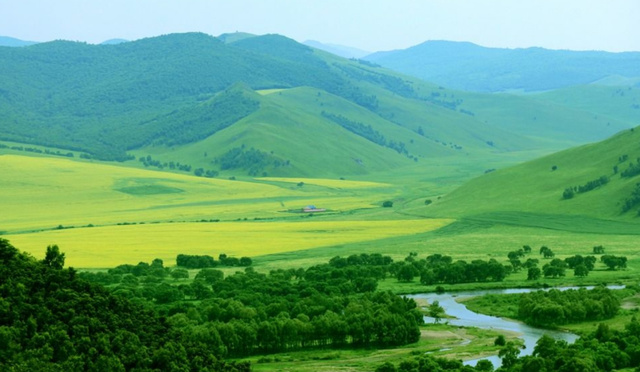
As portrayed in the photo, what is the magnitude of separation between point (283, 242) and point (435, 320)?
235 feet

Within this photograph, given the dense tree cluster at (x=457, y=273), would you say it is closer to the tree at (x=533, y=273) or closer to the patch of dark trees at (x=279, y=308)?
the tree at (x=533, y=273)

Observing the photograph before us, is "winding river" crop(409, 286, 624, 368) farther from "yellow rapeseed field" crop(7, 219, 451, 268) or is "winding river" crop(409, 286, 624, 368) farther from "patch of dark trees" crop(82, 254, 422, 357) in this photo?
"yellow rapeseed field" crop(7, 219, 451, 268)

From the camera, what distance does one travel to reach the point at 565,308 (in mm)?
108812

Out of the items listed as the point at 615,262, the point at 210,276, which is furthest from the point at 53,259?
the point at 615,262

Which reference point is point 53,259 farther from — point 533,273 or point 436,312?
point 533,273

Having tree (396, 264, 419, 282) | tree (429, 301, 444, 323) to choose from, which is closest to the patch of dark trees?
tree (429, 301, 444, 323)

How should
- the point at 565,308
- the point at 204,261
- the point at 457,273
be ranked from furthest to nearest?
the point at 204,261 < the point at 457,273 < the point at 565,308

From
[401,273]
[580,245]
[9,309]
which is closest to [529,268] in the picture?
[401,273]

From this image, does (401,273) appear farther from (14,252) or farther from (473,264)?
(14,252)

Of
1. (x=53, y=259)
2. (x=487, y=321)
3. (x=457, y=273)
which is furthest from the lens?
(x=457, y=273)

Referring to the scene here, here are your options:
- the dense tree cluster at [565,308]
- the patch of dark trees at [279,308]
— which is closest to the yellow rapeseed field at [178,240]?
the patch of dark trees at [279,308]

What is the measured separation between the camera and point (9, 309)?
6656 centimetres

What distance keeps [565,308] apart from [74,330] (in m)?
57.3

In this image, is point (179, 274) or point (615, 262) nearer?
point (179, 274)
